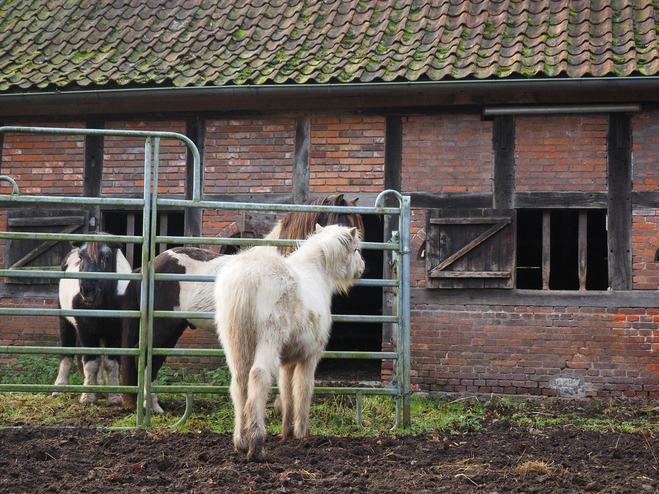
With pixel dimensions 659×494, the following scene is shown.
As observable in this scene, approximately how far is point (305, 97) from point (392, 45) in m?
1.27

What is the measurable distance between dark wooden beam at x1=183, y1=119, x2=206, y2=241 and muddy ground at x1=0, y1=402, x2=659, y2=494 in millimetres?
3394

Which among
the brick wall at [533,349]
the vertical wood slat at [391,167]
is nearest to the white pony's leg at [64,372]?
the vertical wood slat at [391,167]

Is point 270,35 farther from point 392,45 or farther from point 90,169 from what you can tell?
point 90,169

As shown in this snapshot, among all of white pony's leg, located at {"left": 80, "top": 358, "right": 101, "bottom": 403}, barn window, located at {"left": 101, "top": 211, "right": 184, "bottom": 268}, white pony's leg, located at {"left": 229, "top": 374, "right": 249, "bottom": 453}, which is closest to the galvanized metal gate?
white pony's leg, located at {"left": 229, "top": 374, "right": 249, "bottom": 453}

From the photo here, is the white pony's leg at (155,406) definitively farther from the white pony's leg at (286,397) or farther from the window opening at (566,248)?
the window opening at (566,248)

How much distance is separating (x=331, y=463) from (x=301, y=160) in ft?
14.4

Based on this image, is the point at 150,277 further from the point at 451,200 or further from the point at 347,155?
the point at 451,200

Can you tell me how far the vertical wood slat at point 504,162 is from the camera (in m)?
7.39

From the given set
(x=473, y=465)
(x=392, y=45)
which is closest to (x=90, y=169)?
(x=392, y=45)

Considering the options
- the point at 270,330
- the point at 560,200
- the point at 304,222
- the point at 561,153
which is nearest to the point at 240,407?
the point at 270,330

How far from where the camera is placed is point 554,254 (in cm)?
1112

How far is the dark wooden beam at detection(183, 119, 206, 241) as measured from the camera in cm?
796

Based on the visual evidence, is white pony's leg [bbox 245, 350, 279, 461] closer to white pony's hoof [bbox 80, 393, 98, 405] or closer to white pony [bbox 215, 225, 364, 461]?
white pony [bbox 215, 225, 364, 461]

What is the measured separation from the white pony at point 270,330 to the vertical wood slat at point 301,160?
9.26 feet
